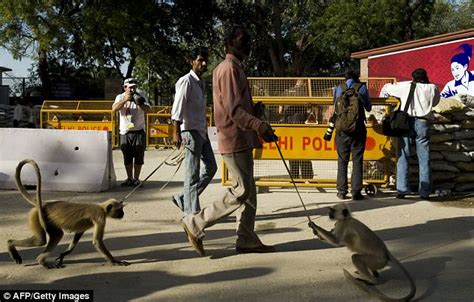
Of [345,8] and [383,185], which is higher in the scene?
[345,8]

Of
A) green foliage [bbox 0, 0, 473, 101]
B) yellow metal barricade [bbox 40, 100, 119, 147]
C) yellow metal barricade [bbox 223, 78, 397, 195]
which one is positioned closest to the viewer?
yellow metal barricade [bbox 223, 78, 397, 195]

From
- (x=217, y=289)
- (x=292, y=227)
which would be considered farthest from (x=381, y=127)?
(x=217, y=289)

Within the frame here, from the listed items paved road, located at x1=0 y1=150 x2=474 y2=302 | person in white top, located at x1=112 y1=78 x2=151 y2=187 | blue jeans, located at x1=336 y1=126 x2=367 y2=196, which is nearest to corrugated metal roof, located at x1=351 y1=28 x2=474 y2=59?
blue jeans, located at x1=336 y1=126 x2=367 y2=196

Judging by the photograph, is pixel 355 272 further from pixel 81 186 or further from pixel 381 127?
pixel 81 186

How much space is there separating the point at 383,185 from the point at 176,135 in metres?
4.28

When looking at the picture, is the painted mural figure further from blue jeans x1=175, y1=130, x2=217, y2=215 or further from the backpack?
blue jeans x1=175, y1=130, x2=217, y2=215

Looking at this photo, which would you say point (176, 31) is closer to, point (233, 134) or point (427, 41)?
point (427, 41)

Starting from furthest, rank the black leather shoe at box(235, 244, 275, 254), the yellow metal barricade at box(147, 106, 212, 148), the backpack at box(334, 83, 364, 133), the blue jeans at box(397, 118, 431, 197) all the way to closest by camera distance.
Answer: the yellow metal barricade at box(147, 106, 212, 148) < the blue jeans at box(397, 118, 431, 197) < the backpack at box(334, 83, 364, 133) < the black leather shoe at box(235, 244, 275, 254)

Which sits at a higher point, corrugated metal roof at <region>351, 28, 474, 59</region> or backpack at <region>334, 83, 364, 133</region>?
corrugated metal roof at <region>351, 28, 474, 59</region>

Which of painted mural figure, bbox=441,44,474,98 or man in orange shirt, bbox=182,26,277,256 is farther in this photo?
painted mural figure, bbox=441,44,474,98

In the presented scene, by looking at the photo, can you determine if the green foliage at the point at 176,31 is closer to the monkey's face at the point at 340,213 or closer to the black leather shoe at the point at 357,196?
the black leather shoe at the point at 357,196

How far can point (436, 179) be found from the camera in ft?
30.1

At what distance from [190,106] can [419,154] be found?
391 cm

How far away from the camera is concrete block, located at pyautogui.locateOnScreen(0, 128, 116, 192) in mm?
9133
